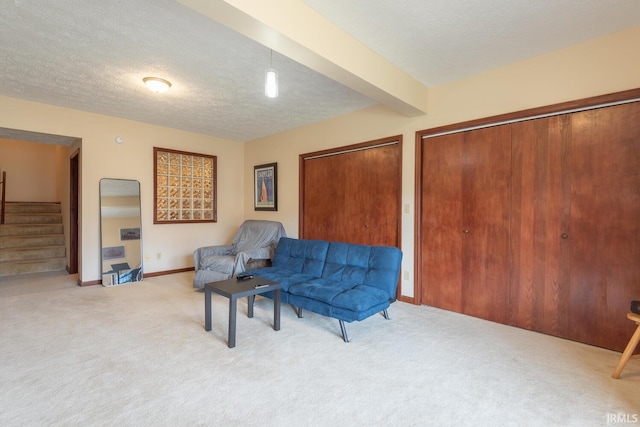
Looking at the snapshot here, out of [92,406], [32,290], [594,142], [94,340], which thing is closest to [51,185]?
[32,290]

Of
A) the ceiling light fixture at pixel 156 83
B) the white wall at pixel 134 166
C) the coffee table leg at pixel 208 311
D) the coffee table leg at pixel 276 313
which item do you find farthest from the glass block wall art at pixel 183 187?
the coffee table leg at pixel 276 313

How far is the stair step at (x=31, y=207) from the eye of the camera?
240 inches

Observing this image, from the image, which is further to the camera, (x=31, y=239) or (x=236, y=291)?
(x=31, y=239)

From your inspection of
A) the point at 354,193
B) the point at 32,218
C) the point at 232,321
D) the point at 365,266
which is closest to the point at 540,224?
the point at 365,266

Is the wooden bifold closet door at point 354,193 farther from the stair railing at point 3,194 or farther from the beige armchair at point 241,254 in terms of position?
the stair railing at point 3,194

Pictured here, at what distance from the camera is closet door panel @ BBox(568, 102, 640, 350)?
2.27 meters

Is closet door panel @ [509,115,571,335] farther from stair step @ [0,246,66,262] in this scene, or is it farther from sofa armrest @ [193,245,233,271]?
stair step @ [0,246,66,262]

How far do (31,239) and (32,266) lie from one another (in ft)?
2.15

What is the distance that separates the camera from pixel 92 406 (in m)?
1.68

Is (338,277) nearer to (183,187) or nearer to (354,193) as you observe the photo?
(354,193)

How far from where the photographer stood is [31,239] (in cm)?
546

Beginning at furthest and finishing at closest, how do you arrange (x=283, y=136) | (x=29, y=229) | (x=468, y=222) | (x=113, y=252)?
(x=29, y=229), (x=283, y=136), (x=113, y=252), (x=468, y=222)

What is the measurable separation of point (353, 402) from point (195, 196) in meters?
4.52

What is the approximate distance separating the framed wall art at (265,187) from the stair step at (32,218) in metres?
4.21
